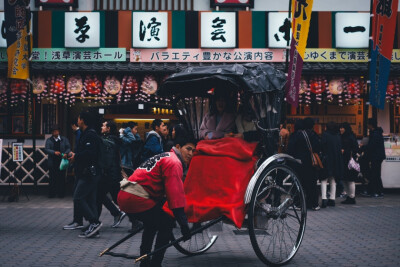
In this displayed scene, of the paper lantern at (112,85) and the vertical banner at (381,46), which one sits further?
the paper lantern at (112,85)

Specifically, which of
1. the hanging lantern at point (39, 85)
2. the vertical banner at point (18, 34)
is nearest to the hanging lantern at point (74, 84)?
the hanging lantern at point (39, 85)

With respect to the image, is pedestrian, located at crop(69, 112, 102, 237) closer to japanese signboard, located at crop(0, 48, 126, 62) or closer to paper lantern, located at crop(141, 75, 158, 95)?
paper lantern, located at crop(141, 75, 158, 95)

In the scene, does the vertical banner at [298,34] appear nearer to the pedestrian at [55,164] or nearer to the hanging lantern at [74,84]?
the hanging lantern at [74,84]

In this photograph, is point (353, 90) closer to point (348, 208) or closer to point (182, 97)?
point (348, 208)

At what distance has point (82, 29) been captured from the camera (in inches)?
639

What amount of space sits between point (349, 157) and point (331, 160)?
104 cm

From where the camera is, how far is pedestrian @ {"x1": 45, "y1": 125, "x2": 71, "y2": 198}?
1520 centimetres

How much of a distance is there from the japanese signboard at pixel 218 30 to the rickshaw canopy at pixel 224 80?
8786 millimetres

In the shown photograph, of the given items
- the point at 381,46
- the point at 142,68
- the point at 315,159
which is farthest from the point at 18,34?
the point at 381,46

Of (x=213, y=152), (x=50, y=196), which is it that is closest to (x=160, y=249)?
(x=213, y=152)

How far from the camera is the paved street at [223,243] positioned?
22.9 feet

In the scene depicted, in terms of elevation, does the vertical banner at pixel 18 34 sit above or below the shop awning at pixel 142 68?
above

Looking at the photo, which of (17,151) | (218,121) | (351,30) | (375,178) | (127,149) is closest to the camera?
(218,121)

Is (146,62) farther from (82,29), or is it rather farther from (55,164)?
(55,164)
